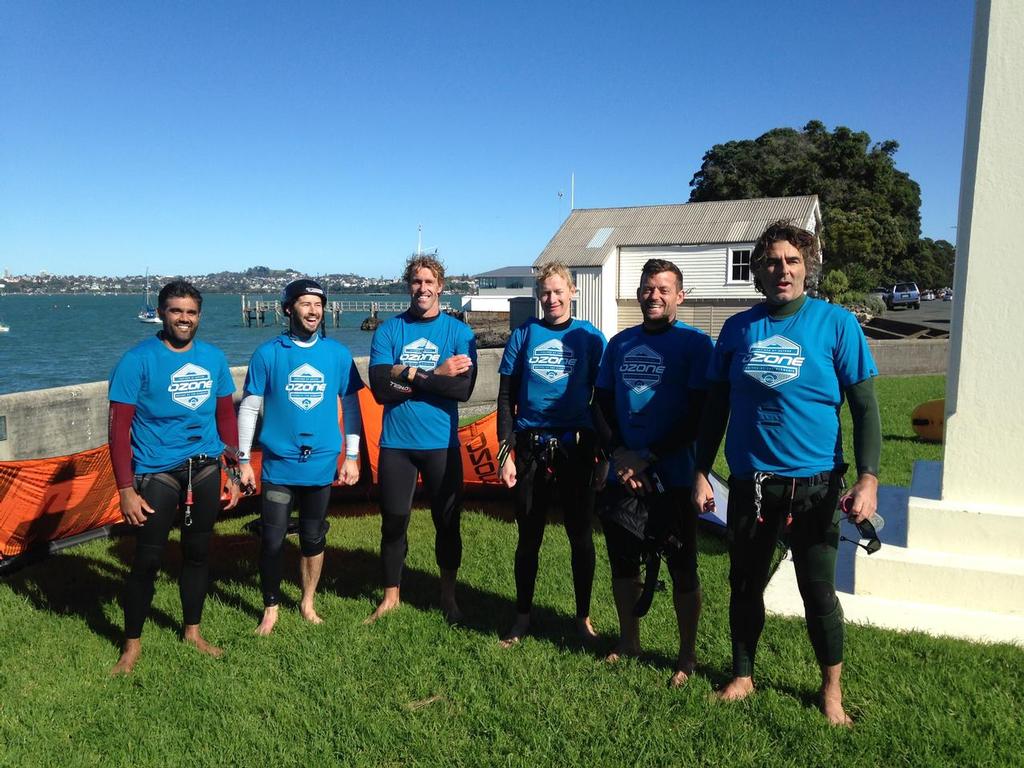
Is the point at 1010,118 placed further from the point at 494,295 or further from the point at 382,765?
the point at 494,295

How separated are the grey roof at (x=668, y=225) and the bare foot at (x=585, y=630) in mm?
33400

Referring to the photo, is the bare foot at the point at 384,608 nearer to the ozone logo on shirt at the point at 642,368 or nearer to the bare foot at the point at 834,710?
the ozone logo on shirt at the point at 642,368

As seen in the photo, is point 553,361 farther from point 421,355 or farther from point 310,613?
point 310,613

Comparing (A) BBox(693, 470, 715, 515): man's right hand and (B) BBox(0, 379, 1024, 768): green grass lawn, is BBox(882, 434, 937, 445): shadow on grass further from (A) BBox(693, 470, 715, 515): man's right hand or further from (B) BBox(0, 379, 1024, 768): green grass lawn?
(A) BBox(693, 470, 715, 515): man's right hand

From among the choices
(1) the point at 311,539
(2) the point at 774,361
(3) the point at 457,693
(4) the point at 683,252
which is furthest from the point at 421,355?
(4) the point at 683,252

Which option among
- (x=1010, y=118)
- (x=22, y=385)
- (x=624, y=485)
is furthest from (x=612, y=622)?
(x=22, y=385)

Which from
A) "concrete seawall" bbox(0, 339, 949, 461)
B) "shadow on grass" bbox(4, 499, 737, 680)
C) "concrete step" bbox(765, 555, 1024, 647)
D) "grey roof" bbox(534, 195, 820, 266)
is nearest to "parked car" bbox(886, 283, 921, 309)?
"grey roof" bbox(534, 195, 820, 266)

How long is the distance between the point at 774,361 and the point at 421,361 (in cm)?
243

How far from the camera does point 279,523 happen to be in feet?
16.3

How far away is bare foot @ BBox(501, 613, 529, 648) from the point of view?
15.2 ft

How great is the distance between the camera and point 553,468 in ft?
15.0

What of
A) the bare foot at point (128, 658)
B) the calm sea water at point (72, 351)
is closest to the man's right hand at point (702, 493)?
the bare foot at point (128, 658)

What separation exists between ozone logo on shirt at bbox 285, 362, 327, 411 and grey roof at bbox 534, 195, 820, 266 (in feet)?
109

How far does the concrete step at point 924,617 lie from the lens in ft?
14.9
